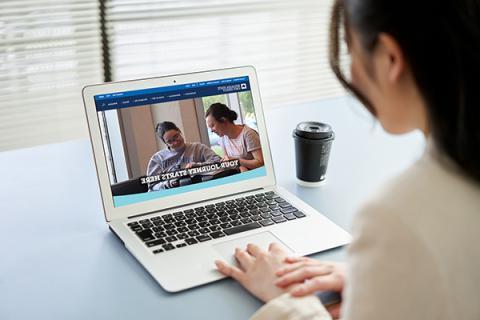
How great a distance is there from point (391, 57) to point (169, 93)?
0.69 metres

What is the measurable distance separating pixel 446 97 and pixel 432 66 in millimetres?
40

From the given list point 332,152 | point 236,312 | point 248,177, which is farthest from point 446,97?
point 332,152

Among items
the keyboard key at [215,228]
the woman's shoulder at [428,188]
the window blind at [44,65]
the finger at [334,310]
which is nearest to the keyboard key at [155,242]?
the keyboard key at [215,228]

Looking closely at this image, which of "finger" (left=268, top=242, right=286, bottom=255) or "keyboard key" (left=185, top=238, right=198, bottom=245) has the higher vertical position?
"keyboard key" (left=185, top=238, right=198, bottom=245)

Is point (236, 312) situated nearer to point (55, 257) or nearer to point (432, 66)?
point (55, 257)

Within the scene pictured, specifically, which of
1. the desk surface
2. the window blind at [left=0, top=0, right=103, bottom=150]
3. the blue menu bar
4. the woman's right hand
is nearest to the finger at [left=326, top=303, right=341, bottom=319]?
the woman's right hand

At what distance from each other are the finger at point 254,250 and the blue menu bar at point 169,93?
382 mm

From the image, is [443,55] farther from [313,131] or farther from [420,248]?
[313,131]

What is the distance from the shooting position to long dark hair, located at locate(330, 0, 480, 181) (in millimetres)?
700

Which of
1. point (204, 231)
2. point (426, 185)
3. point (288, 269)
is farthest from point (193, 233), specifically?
point (426, 185)

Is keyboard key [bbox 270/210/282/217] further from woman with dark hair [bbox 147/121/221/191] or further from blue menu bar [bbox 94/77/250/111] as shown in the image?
blue menu bar [bbox 94/77/250/111]

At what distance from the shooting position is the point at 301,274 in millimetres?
1051

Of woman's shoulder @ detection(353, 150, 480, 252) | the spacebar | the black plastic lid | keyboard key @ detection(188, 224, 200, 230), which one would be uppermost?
woman's shoulder @ detection(353, 150, 480, 252)

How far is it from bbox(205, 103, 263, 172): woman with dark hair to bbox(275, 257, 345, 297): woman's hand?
359 mm
